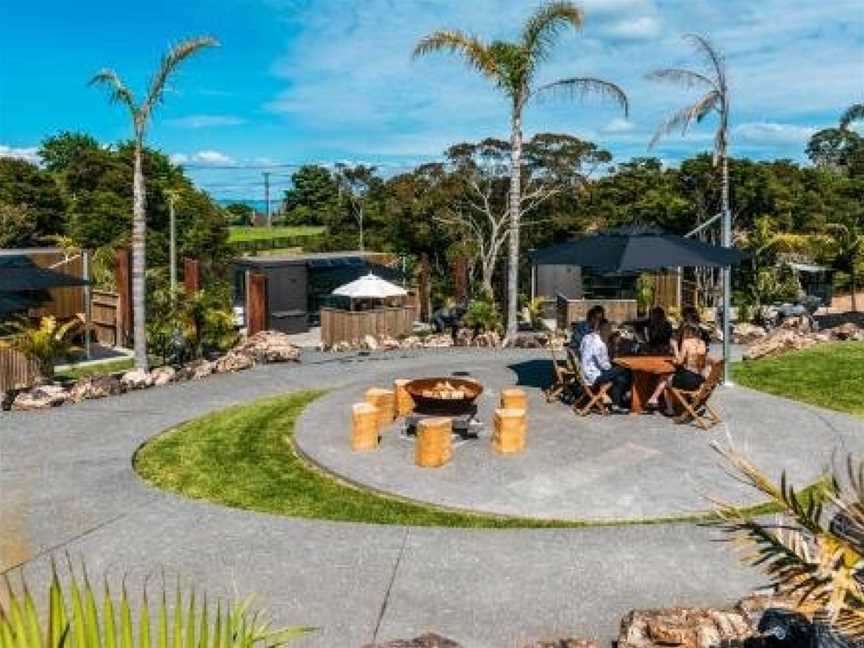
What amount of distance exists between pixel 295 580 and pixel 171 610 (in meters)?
1.04

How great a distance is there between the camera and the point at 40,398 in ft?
45.4

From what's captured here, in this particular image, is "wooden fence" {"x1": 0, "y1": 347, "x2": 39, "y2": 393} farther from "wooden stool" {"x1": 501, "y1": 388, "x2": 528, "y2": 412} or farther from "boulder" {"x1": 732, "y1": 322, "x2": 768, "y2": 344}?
"boulder" {"x1": 732, "y1": 322, "x2": 768, "y2": 344}

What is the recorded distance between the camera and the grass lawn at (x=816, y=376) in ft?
44.1

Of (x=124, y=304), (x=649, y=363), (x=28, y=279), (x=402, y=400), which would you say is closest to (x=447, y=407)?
(x=402, y=400)

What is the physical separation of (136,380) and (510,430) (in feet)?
27.0

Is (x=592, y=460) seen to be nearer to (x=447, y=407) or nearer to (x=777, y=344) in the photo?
(x=447, y=407)

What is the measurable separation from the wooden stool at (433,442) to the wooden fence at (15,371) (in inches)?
358

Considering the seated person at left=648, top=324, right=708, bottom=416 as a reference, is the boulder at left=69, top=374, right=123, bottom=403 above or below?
below

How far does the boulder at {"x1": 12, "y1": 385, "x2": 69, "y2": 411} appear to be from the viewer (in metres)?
13.7

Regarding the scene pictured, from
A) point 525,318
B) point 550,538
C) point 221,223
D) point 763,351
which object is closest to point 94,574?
point 550,538

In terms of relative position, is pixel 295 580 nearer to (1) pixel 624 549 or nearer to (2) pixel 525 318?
(1) pixel 624 549

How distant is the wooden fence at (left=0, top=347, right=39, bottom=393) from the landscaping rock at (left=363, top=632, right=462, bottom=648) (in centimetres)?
1210

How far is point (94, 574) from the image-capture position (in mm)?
7219

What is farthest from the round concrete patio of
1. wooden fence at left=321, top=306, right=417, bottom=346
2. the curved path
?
wooden fence at left=321, top=306, right=417, bottom=346
